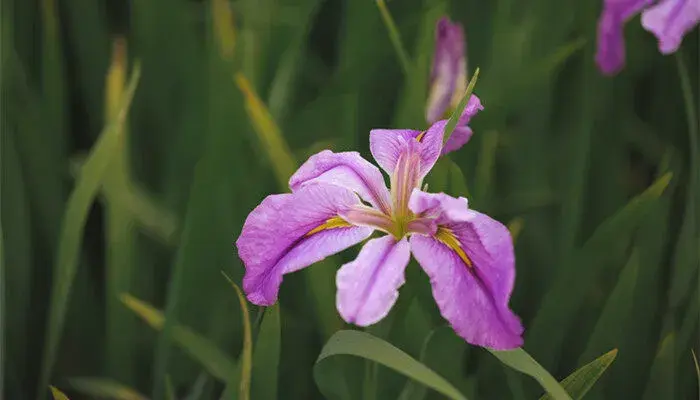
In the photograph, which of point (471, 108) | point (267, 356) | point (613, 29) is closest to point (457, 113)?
point (471, 108)

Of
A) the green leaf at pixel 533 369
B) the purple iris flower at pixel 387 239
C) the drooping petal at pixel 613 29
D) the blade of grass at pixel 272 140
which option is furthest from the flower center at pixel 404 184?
the drooping petal at pixel 613 29

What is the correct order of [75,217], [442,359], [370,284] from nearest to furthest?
1. [370,284]
2. [442,359]
3. [75,217]

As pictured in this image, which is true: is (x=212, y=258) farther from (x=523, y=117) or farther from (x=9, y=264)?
(x=523, y=117)

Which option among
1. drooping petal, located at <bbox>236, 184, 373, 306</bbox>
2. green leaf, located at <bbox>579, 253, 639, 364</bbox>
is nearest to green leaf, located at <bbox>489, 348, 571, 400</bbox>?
drooping petal, located at <bbox>236, 184, 373, 306</bbox>

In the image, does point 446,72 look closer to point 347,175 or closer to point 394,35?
point 394,35

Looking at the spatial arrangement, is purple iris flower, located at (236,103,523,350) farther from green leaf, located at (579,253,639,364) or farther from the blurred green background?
green leaf, located at (579,253,639,364)

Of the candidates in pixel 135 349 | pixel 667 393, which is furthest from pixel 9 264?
pixel 667 393
